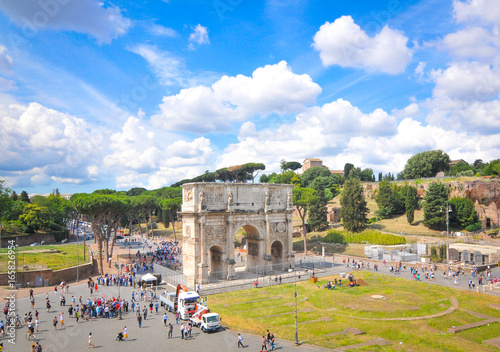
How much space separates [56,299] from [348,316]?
93.5ft

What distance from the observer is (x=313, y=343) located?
22594mm

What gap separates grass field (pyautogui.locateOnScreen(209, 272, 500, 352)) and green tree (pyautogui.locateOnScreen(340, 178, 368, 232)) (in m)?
28.6

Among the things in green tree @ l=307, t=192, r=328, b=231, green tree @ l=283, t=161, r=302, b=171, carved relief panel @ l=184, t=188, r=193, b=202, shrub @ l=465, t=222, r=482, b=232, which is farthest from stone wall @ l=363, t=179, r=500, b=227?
green tree @ l=283, t=161, r=302, b=171

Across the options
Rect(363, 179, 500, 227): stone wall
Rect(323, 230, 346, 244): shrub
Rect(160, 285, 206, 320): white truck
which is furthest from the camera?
Rect(363, 179, 500, 227): stone wall

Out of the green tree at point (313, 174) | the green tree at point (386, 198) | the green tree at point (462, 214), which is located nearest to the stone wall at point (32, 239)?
the green tree at point (313, 174)

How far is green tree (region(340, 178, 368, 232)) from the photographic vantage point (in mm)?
68312

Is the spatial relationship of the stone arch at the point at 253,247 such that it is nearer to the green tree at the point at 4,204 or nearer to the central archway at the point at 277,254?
the central archway at the point at 277,254

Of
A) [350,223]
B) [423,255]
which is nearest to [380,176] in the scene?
[350,223]

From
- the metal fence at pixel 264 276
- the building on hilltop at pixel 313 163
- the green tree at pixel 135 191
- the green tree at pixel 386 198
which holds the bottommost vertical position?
the metal fence at pixel 264 276

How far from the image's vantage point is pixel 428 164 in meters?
100

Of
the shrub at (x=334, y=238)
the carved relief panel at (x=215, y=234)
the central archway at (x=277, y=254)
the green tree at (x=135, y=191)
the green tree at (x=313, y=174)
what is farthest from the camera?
the green tree at (x=135, y=191)

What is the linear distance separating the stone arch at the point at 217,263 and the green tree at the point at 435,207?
4580 centimetres

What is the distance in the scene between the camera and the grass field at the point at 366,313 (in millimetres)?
22875

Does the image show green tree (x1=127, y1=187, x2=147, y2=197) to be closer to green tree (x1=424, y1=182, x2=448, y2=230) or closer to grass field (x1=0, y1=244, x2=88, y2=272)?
grass field (x1=0, y1=244, x2=88, y2=272)
